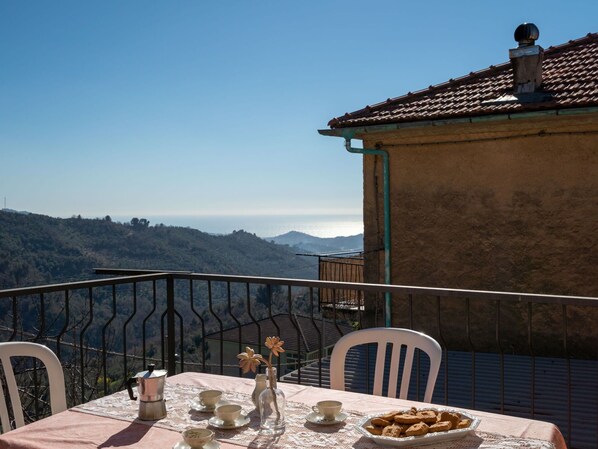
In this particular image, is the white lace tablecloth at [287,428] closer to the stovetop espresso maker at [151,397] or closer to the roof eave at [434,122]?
the stovetop espresso maker at [151,397]

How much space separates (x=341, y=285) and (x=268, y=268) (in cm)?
3934

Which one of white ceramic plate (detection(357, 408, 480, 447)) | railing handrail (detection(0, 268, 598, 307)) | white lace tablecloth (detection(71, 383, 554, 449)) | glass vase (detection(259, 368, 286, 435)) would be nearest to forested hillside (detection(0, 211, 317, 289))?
railing handrail (detection(0, 268, 598, 307))

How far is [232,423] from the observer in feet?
6.62

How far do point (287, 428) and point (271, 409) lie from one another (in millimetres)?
93

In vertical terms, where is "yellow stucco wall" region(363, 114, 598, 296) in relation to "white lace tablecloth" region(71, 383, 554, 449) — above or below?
above

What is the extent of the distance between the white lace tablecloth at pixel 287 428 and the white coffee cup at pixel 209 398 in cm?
5

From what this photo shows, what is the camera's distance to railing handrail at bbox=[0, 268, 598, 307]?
10.2 ft

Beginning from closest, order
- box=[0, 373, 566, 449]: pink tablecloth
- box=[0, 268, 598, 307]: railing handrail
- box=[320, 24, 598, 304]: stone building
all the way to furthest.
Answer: box=[0, 373, 566, 449]: pink tablecloth, box=[0, 268, 598, 307]: railing handrail, box=[320, 24, 598, 304]: stone building

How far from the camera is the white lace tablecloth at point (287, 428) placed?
1827mm

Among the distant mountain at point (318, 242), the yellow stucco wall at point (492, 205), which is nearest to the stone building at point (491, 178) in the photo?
the yellow stucco wall at point (492, 205)

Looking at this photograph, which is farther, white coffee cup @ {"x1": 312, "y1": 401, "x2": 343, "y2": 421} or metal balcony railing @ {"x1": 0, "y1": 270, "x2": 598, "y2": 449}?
metal balcony railing @ {"x1": 0, "y1": 270, "x2": 598, "y2": 449}

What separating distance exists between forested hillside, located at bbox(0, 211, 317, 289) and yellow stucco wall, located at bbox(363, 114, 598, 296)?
8.21m

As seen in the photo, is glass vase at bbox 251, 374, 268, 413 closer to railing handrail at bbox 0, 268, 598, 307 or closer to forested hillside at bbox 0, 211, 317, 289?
railing handrail at bbox 0, 268, 598, 307

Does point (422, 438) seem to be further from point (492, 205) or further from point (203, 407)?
point (492, 205)
